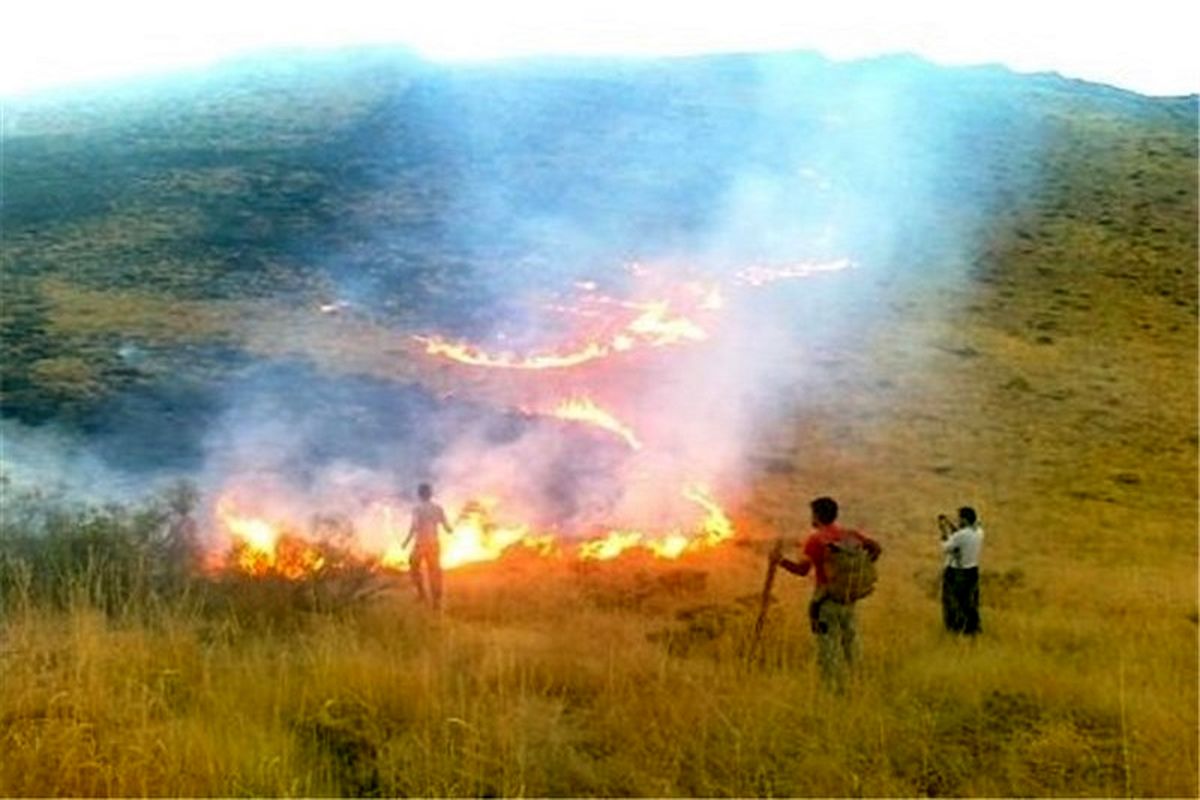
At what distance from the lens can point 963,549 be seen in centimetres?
1401

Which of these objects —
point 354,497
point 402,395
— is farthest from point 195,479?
point 402,395

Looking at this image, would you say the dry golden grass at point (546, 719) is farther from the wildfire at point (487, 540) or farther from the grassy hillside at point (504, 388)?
the wildfire at point (487, 540)

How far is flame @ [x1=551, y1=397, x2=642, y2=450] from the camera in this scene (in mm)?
30438

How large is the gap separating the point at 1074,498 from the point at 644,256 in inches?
785

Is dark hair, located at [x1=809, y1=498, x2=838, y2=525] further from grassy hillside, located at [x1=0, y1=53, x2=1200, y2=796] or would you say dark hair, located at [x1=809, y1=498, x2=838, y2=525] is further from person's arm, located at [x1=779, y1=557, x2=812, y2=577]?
grassy hillside, located at [x1=0, y1=53, x2=1200, y2=796]

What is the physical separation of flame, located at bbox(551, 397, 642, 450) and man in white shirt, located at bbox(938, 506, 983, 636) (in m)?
15.6

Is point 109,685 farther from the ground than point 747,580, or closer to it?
farther from the ground

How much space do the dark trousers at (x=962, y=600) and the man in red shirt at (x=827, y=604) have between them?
4.09m

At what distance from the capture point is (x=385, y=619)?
13.1 m

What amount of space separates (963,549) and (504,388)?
64.6ft

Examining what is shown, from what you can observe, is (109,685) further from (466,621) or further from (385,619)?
(466,621)

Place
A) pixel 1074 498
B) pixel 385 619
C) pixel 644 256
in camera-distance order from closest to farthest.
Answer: pixel 385 619
pixel 1074 498
pixel 644 256

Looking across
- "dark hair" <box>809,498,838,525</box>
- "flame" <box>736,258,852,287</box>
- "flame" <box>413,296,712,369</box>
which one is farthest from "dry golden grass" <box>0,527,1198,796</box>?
"flame" <box>736,258,852,287</box>

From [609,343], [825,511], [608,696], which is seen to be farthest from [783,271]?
[608,696]
